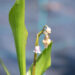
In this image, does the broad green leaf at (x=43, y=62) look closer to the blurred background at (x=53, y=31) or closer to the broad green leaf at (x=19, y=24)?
the broad green leaf at (x=19, y=24)

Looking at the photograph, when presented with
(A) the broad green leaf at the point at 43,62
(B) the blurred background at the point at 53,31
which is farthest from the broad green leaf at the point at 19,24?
(B) the blurred background at the point at 53,31

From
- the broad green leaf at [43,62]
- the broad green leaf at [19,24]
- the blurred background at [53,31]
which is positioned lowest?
the blurred background at [53,31]

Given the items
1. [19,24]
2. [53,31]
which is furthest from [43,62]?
[53,31]

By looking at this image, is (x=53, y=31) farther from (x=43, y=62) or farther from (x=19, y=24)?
(x=19, y=24)

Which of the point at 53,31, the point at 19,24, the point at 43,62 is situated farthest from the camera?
the point at 53,31

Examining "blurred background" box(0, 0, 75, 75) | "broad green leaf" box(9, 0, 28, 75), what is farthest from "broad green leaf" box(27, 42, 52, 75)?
"blurred background" box(0, 0, 75, 75)

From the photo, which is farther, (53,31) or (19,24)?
(53,31)

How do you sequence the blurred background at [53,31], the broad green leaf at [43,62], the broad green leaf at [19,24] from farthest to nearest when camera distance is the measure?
the blurred background at [53,31] < the broad green leaf at [43,62] < the broad green leaf at [19,24]

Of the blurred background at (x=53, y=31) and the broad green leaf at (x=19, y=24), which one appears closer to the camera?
the broad green leaf at (x=19, y=24)
